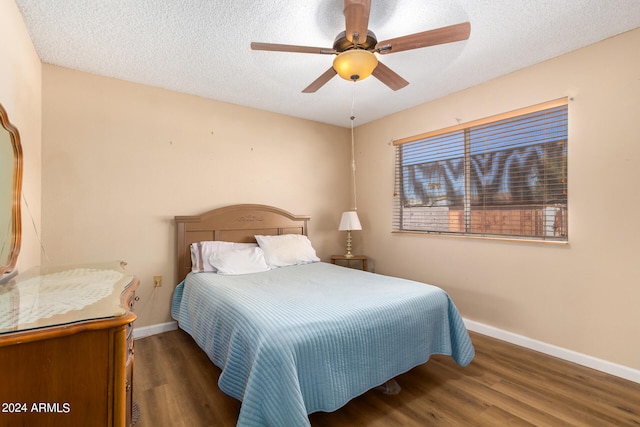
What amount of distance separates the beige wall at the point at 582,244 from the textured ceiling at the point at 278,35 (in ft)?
0.66

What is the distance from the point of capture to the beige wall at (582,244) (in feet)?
6.89

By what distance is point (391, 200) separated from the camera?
149 inches

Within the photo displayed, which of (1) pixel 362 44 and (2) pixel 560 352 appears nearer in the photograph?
(1) pixel 362 44

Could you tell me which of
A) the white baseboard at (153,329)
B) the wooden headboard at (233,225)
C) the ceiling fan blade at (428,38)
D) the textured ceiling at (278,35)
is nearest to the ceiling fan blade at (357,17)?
the ceiling fan blade at (428,38)

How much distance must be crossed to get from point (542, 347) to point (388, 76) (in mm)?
2574

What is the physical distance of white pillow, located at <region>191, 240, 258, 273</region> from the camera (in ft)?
9.34

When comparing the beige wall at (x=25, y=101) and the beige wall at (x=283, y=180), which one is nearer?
the beige wall at (x=25, y=101)

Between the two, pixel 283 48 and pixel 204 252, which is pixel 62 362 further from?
pixel 204 252

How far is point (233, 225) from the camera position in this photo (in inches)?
130

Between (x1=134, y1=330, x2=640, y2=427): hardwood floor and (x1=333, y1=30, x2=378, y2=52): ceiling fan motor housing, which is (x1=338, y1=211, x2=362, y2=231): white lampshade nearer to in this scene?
(x1=134, y1=330, x2=640, y2=427): hardwood floor

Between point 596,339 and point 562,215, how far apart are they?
3.17 ft

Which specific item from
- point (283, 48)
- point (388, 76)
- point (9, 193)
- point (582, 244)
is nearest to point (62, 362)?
point (9, 193)

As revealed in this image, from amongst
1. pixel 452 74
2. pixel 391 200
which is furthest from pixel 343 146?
pixel 452 74

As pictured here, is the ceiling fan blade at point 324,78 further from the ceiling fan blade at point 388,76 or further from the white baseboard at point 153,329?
the white baseboard at point 153,329
